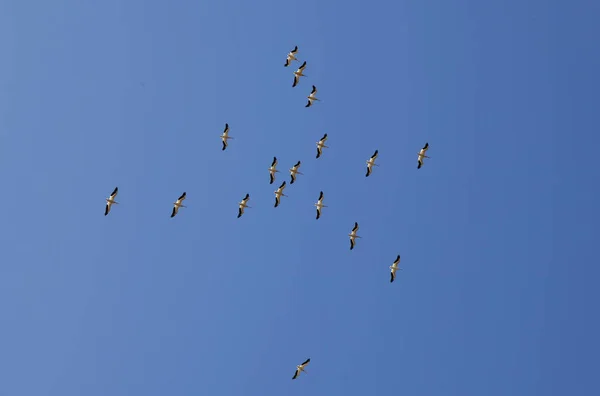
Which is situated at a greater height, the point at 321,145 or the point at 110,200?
the point at 321,145

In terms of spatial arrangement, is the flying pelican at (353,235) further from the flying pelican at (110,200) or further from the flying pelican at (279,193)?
the flying pelican at (110,200)

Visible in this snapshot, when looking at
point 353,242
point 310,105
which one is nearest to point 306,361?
point 353,242

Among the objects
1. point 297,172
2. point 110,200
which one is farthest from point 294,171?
point 110,200

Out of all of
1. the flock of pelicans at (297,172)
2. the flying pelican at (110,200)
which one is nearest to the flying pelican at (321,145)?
the flock of pelicans at (297,172)

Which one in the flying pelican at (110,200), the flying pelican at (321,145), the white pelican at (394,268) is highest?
the flying pelican at (321,145)

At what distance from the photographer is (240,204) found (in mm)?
146375

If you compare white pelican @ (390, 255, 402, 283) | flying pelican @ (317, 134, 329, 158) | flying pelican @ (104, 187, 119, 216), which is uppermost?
flying pelican @ (317, 134, 329, 158)

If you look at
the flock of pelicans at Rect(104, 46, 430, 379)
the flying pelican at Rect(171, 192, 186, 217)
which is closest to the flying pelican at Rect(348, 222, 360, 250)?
the flock of pelicans at Rect(104, 46, 430, 379)

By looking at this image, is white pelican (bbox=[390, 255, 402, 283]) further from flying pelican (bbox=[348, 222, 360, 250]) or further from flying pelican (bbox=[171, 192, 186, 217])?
flying pelican (bbox=[171, 192, 186, 217])

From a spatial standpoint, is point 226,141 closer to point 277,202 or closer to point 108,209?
point 277,202

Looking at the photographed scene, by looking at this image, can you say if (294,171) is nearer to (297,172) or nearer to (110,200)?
(297,172)

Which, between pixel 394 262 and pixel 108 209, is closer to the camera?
pixel 108 209

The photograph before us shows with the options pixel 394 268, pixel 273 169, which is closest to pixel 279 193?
pixel 273 169

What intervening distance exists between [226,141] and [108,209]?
22.4 metres
